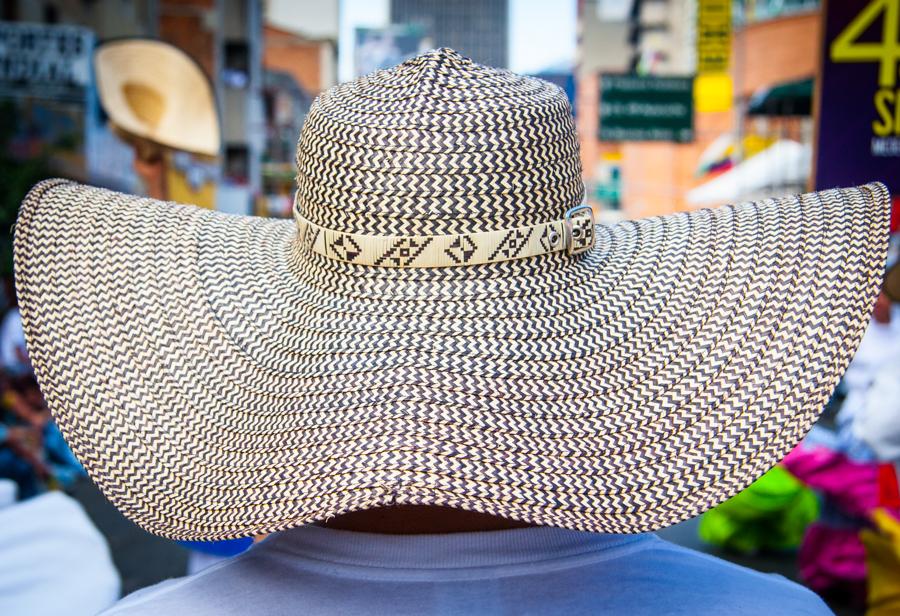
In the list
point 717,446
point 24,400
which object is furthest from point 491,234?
point 24,400

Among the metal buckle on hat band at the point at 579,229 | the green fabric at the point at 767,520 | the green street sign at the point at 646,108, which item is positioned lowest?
the green fabric at the point at 767,520

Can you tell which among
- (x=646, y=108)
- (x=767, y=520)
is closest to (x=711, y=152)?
(x=646, y=108)

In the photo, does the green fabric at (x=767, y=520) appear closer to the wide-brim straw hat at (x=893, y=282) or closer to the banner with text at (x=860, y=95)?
the wide-brim straw hat at (x=893, y=282)

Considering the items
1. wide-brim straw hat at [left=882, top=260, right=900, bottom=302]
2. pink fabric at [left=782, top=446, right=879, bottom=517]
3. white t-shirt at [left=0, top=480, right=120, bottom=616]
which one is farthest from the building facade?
white t-shirt at [left=0, top=480, right=120, bottom=616]

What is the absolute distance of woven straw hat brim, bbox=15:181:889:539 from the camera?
3.82 feet

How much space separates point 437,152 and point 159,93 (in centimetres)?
580

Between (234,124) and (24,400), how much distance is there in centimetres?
2461

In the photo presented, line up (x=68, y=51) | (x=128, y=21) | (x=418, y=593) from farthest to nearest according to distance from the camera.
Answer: (x=128, y=21), (x=68, y=51), (x=418, y=593)

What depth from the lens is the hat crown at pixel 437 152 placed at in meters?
1.29

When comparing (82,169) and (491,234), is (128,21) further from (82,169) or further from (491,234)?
(491,234)

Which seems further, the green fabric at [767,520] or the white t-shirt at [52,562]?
the green fabric at [767,520]

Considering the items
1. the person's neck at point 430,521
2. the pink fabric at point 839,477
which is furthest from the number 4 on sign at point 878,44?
the person's neck at point 430,521

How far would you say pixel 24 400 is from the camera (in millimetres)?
7488

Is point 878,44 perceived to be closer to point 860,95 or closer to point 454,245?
point 860,95
